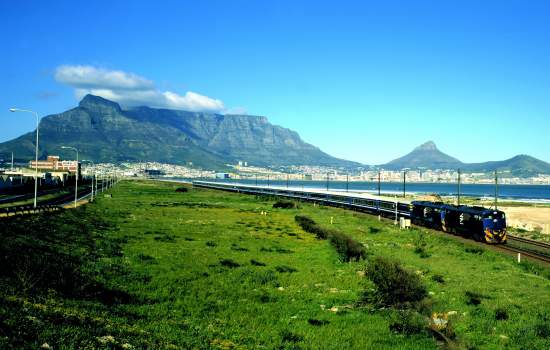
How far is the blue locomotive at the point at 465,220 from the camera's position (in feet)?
149

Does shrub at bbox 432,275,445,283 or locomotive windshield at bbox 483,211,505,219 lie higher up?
locomotive windshield at bbox 483,211,505,219

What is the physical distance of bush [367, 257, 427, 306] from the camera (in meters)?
22.1

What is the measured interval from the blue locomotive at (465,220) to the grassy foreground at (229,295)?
663 cm

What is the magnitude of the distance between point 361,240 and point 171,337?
3297 centimetres

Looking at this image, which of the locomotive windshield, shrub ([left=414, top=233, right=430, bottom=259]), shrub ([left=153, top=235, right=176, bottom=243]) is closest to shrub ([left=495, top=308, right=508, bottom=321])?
shrub ([left=414, top=233, right=430, bottom=259])

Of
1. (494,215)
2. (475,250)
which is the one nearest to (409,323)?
(475,250)

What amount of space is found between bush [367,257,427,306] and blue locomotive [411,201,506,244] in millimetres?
24670

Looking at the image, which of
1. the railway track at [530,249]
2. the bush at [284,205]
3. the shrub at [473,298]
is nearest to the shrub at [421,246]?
the railway track at [530,249]

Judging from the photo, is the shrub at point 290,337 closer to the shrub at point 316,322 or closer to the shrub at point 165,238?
the shrub at point 316,322

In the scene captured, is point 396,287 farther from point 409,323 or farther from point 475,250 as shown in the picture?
point 475,250

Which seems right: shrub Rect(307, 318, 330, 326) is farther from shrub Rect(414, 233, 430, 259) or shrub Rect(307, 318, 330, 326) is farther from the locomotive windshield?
the locomotive windshield

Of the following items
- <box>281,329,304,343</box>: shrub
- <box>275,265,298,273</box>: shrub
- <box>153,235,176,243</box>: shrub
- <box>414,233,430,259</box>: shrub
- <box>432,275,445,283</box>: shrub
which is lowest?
<box>414,233,430,259</box>: shrub

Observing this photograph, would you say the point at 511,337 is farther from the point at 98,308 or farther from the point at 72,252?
the point at 72,252

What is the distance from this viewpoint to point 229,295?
22.8m
